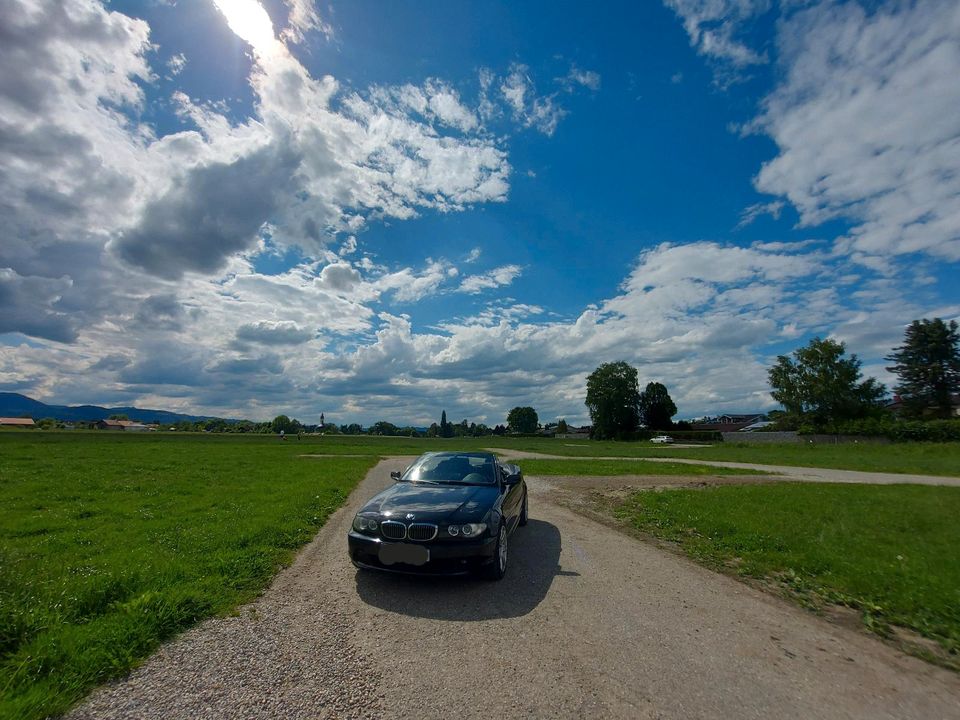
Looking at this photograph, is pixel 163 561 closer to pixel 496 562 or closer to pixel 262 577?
pixel 262 577

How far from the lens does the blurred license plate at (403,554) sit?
5.01 meters

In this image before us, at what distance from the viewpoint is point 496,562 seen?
5.40 meters

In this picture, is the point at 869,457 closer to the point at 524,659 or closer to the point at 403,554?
the point at 403,554

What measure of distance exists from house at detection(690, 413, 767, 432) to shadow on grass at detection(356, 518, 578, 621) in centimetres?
10552

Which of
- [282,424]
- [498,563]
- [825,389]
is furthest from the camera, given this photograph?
[282,424]

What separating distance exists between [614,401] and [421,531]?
8110cm

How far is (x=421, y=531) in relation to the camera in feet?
16.9

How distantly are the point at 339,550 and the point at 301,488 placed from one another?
6870mm

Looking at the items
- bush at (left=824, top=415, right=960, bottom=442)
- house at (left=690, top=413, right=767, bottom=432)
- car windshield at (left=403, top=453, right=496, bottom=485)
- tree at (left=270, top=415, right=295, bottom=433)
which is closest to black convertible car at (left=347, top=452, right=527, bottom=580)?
car windshield at (left=403, top=453, right=496, bottom=485)

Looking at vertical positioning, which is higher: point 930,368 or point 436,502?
point 930,368

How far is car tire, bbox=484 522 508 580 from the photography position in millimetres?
5383

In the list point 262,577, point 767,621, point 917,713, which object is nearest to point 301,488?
point 262,577

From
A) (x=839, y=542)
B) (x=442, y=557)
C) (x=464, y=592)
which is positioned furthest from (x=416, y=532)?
(x=839, y=542)

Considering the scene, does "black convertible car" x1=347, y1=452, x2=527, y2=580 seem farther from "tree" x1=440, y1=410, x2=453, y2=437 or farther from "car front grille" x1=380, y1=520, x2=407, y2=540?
"tree" x1=440, y1=410, x2=453, y2=437
